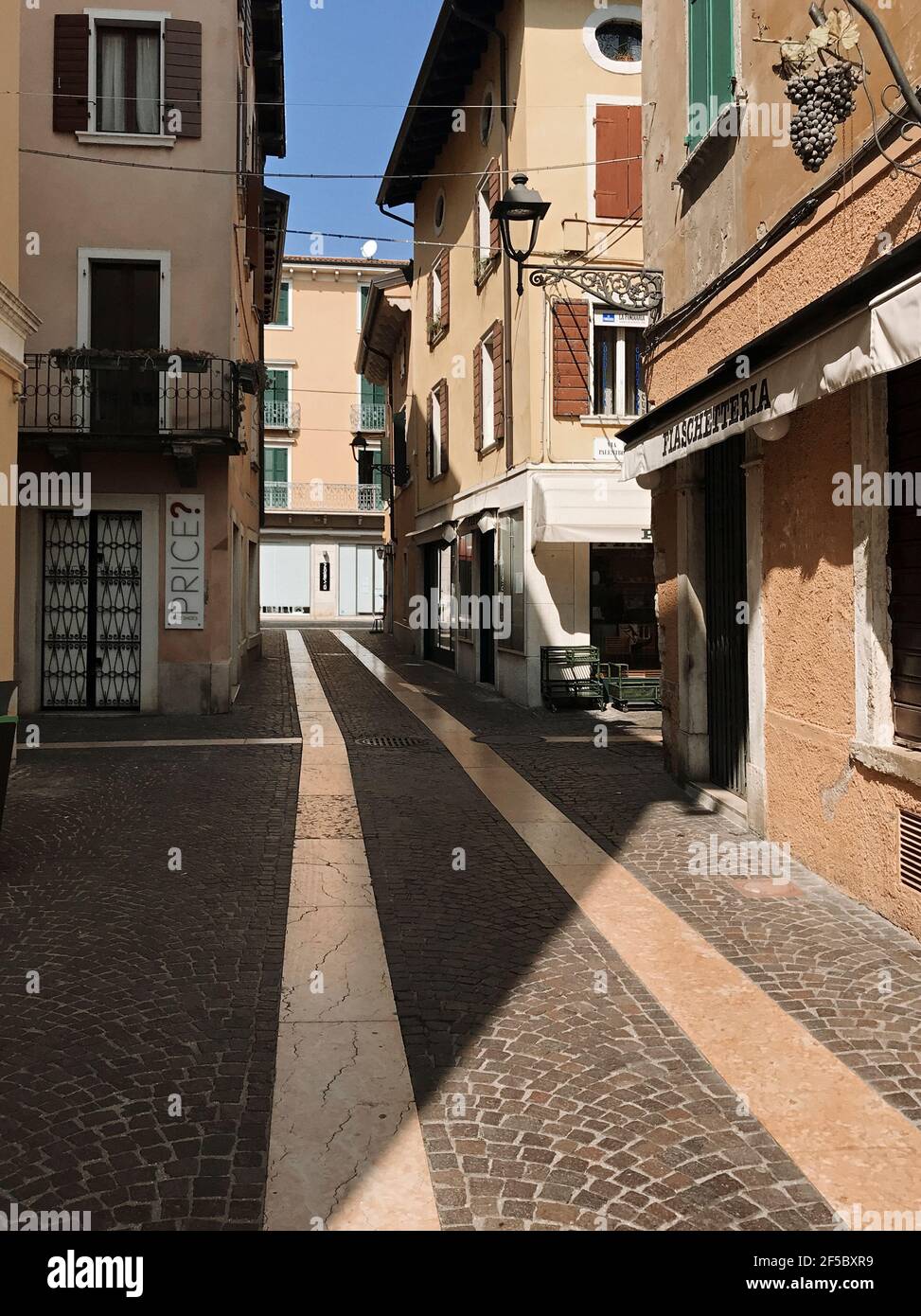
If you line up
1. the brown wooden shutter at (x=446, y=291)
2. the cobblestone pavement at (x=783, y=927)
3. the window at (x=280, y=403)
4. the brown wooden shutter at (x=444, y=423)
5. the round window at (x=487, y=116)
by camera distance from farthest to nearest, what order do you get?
the window at (x=280, y=403) → the brown wooden shutter at (x=444, y=423) → the brown wooden shutter at (x=446, y=291) → the round window at (x=487, y=116) → the cobblestone pavement at (x=783, y=927)

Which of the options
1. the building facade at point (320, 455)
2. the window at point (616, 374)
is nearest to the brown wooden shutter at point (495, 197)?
the window at point (616, 374)

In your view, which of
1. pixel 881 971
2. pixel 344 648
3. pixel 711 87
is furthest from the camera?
pixel 344 648

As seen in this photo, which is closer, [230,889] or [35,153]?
[230,889]

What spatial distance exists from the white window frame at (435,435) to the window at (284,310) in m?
23.3

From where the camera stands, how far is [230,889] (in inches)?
231

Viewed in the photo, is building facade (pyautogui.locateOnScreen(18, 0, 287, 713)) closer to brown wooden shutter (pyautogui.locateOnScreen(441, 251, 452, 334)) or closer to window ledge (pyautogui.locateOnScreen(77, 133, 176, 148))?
window ledge (pyautogui.locateOnScreen(77, 133, 176, 148))

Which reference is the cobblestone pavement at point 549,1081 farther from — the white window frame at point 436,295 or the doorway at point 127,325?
the white window frame at point 436,295

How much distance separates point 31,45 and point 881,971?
14624 mm

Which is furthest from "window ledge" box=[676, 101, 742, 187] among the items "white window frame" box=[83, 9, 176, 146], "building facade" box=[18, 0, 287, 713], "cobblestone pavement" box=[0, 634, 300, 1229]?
"white window frame" box=[83, 9, 176, 146]

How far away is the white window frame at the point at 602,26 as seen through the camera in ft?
46.5

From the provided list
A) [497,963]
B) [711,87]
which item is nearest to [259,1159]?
[497,963]

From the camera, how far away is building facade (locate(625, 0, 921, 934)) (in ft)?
16.8

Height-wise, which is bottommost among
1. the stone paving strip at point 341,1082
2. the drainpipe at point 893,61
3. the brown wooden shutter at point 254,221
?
the stone paving strip at point 341,1082
